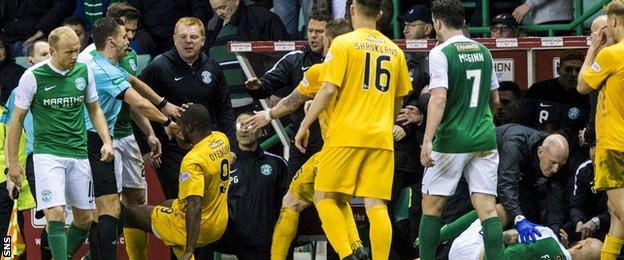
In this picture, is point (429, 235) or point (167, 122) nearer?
point (429, 235)

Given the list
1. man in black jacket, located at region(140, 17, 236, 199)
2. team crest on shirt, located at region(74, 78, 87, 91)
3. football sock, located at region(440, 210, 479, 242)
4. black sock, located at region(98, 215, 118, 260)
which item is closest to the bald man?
football sock, located at region(440, 210, 479, 242)

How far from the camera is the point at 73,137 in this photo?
13367 millimetres

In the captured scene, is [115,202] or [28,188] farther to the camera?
[28,188]

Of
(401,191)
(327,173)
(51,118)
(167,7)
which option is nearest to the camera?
(327,173)

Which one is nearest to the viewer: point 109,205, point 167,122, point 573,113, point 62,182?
point 62,182

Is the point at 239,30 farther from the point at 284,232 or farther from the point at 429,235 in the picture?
the point at 429,235

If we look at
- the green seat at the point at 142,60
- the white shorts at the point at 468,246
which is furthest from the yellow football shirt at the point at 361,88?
the green seat at the point at 142,60

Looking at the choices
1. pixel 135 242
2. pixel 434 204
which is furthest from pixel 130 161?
pixel 434 204

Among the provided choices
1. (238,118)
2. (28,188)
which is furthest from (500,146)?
(28,188)

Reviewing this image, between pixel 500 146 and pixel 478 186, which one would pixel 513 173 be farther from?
pixel 478 186

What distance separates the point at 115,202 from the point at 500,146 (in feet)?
10.6

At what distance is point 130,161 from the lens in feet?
47.0

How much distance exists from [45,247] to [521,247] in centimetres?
408

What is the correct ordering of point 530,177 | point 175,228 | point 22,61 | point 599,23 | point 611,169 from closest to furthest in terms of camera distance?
1. point 611,169
2. point 599,23
3. point 175,228
4. point 530,177
5. point 22,61
